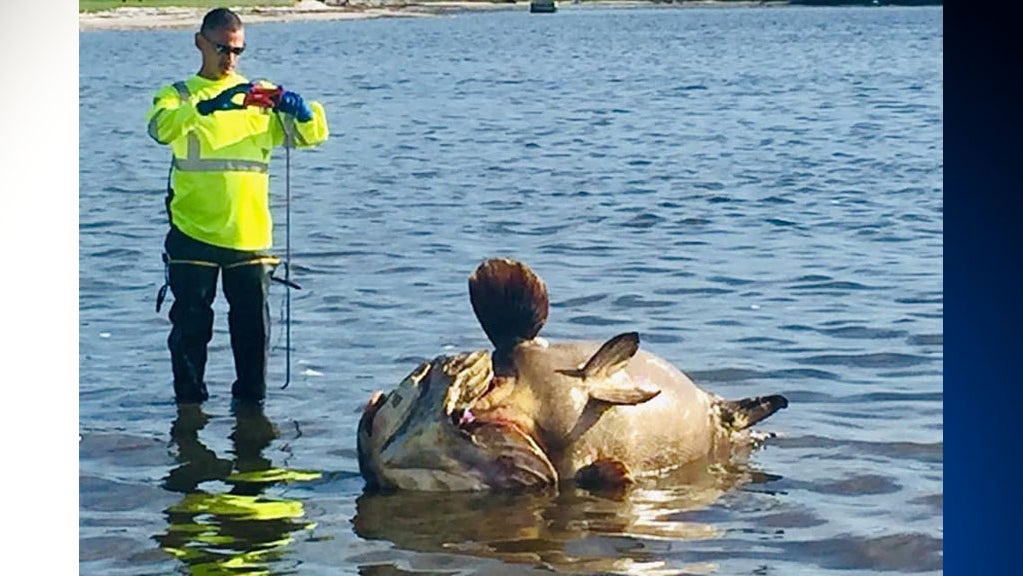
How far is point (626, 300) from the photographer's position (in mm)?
5930

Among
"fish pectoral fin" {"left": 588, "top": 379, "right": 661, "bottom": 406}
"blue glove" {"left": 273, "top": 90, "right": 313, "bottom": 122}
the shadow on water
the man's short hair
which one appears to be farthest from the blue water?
the man's short hair

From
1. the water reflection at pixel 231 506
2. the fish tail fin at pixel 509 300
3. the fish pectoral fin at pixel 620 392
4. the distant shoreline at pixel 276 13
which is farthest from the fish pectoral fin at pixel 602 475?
the distant shoreline at pixel 276 13

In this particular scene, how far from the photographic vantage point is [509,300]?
156 inches

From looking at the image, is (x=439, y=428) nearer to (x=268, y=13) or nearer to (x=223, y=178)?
(x=223, y=178)

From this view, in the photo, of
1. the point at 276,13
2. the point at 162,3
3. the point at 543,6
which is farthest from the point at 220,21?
the point at 543,6

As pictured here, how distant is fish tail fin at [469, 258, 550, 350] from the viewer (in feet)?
12.9

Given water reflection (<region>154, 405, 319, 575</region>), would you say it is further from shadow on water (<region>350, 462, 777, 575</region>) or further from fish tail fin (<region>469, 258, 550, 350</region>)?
fish tail fin (<region>469, 258, 550, 350</region>)

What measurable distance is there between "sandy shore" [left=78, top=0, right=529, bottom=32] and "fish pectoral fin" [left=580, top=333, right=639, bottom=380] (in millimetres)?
3445

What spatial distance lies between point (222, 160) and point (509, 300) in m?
0.96

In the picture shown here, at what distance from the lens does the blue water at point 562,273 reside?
12.4 feet

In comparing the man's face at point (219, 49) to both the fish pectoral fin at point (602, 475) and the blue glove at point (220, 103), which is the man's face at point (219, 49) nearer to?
the blue glove at point (220, 103)
